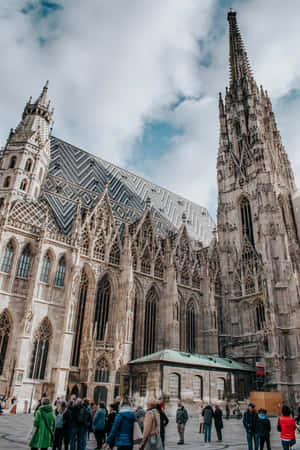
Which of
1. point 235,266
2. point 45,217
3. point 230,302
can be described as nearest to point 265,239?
point 235,266

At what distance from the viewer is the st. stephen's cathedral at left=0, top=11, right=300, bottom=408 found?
973 inches

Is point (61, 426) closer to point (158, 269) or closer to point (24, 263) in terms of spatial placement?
point (24, 263)

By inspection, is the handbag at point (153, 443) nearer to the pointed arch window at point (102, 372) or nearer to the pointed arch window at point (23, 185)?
the pointed arch window at point (102, 372)

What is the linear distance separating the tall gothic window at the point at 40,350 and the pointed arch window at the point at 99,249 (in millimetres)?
6860

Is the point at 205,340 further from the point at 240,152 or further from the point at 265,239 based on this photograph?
the point at 240,152

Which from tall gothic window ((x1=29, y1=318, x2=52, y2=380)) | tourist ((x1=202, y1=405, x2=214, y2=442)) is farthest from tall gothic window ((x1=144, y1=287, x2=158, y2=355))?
tourist ((x1=202, y1=405, x2=214, y2=442))

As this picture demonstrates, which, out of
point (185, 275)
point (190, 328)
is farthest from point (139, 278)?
point (190, 328)

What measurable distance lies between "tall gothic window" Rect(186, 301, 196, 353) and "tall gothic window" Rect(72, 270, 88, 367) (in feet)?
38.3

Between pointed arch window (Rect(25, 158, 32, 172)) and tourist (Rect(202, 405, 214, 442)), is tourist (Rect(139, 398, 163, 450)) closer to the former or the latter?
tourist (Rect(202, 405, 214, 442))

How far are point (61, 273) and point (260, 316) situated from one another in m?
20.3

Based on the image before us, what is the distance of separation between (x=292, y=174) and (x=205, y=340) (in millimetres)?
26956

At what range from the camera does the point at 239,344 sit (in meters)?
34.8

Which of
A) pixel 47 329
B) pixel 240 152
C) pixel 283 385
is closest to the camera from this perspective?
pixel 47 329

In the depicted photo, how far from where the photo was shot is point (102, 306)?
29.0m
